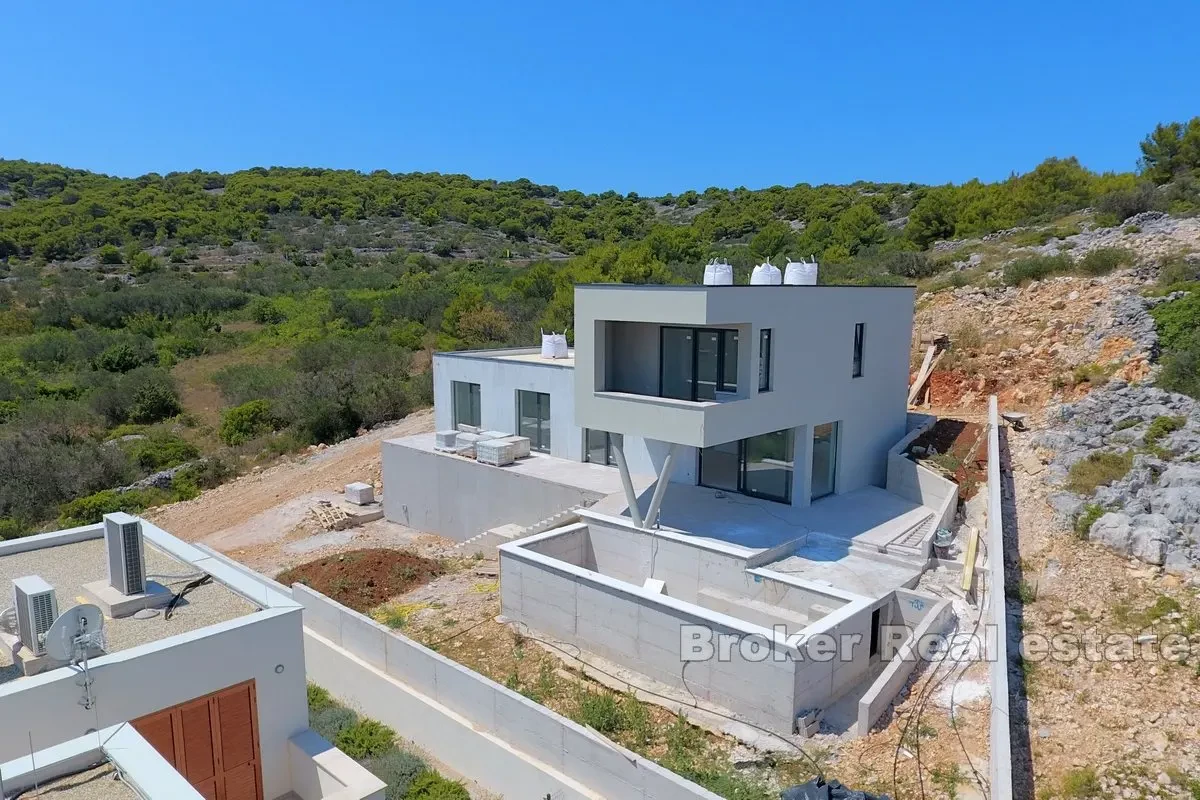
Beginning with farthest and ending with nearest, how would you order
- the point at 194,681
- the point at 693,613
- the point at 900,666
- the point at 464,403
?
the point at 464,403 → the point at 693,613 → the point at 900,666 → the point at 194,681

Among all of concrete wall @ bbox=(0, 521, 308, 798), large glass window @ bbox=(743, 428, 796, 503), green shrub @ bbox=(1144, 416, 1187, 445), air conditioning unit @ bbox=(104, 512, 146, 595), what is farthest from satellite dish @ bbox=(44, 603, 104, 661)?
green shrub @ bbox=(1144, 416, 1187, 445)

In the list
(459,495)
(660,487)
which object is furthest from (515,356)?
(660,487)

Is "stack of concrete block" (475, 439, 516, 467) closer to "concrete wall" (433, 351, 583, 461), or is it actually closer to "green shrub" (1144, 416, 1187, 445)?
"concrete wall" (433, 351, 583, 461)

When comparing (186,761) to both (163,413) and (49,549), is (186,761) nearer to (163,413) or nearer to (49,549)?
(49,549)

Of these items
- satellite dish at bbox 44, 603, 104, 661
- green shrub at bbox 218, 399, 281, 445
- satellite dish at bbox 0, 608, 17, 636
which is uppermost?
satellite dish at bbox 44, 603, 104, 661

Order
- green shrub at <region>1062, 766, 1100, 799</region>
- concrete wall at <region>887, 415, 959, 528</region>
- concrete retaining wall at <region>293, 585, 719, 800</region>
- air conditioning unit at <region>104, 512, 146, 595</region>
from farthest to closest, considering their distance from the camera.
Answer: concrete wall at <region>887, 415, 959, 528</region>
concrete retaining wall at <region>293, 585, 719, 800</region>
air conditioning unit at <region>104, 512, 146, 595</region>
green shrub at <region>1062, 766, 1100, 799</region>

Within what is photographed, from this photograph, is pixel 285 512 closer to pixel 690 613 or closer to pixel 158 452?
pixel 158 452
